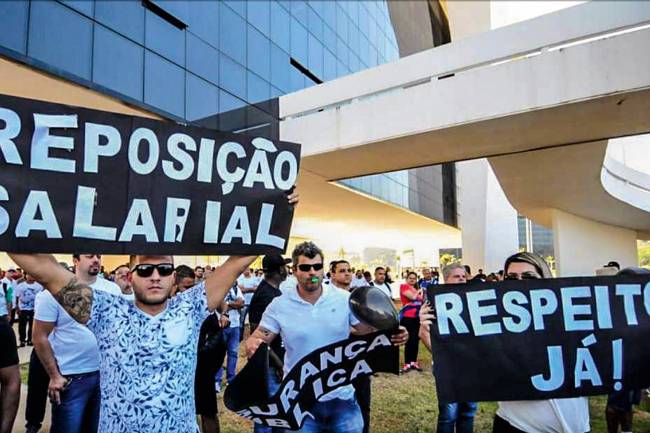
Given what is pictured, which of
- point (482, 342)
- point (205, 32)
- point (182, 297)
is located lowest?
point (482, 342)

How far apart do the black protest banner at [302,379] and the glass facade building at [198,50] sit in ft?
26.0

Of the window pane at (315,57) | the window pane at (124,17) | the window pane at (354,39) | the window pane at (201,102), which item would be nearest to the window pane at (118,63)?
the window pane at (124,17)

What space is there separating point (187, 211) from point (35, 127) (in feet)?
2.80

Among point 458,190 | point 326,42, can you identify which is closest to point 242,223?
point 326,42

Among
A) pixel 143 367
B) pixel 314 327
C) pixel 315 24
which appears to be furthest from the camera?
pixel 315 24

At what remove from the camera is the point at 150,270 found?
8.26 feet

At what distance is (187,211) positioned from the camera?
2.85 m

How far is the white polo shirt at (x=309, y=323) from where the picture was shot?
3172mm

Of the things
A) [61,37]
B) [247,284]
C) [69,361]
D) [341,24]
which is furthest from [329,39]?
[69,361]

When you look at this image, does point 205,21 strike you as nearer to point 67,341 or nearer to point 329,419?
point 67,341

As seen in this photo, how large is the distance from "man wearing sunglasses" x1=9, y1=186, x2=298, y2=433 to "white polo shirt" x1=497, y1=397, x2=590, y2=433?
1.69m

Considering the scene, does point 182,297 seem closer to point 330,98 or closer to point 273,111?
point 330,98

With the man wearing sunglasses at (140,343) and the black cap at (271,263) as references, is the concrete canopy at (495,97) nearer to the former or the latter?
the black cap at (271,263)

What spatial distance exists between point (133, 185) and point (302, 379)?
151 centimetres
